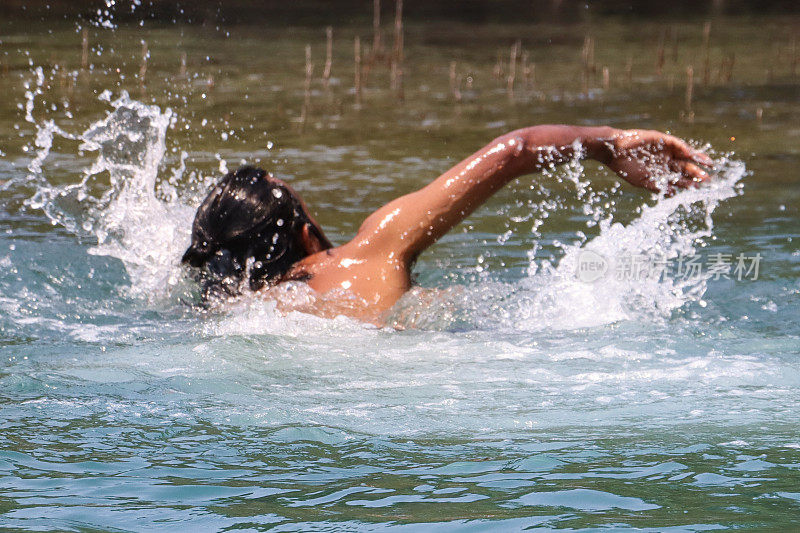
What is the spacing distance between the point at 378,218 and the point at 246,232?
20.5 inches

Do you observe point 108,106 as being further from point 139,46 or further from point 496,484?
point 496,484

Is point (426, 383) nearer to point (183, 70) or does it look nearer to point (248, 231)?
point (248, 231)

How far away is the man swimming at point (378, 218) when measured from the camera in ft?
13.5

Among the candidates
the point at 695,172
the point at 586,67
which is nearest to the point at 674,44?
the point at 586,67

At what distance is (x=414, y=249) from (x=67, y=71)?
9861mm

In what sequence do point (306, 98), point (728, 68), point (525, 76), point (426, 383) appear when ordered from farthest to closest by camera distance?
1. point (728, 68)
2. point (525, 76)
3. point (306, 98)
4. point (426, 383)

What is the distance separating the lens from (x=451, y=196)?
4.21 metres

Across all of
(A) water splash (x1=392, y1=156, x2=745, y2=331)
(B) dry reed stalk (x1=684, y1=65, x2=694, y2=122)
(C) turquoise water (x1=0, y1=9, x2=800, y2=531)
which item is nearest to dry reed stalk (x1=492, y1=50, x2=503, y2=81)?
(B) dry reed stalk (x1=684, y1=65, x2=694, y2=122)

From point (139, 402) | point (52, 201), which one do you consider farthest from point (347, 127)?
point (139, 402)

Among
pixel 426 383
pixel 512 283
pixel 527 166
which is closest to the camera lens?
pixel 426 383

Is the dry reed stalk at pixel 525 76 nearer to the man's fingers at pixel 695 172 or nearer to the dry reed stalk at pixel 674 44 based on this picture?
the dry reed stalk at pixel 674 44

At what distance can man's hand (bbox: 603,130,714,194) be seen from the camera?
4.02m

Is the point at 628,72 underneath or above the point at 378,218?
above

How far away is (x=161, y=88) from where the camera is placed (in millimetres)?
11961
